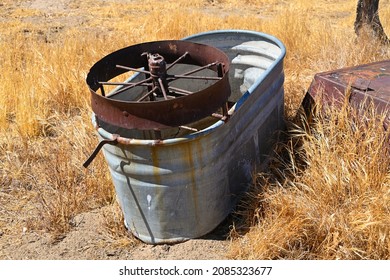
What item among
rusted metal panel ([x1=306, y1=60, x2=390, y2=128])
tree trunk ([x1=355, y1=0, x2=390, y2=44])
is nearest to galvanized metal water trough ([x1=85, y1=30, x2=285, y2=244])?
rusted metal panel ([x1=306, y1=60, x2=390, y2=128])

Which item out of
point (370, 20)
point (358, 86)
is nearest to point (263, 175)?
point (358, 86)

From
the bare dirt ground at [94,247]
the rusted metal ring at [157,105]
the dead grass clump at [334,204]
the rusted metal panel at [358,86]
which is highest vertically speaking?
the rusted metal ring at [157,105]

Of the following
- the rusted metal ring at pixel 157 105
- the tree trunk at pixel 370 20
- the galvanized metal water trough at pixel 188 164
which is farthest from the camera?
the tree trunk at pixel 370 20

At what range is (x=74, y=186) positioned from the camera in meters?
3.67

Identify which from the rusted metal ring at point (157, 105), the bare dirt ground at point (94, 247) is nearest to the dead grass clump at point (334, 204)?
the bare dirt ground at point (94, 247)

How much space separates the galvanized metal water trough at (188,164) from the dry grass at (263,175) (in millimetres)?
255

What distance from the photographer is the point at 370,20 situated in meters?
6.07

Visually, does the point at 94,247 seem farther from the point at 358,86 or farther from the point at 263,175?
the point at 358,86

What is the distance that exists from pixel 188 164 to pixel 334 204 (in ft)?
3.43

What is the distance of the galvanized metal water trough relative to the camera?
8.61 ft

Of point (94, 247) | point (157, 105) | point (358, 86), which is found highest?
point (157, 105)

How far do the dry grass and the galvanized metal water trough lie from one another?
0.25m

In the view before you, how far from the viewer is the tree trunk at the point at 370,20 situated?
5.99 m

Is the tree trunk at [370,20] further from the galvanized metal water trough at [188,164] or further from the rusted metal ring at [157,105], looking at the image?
the rusted metal ring at [157,105]
